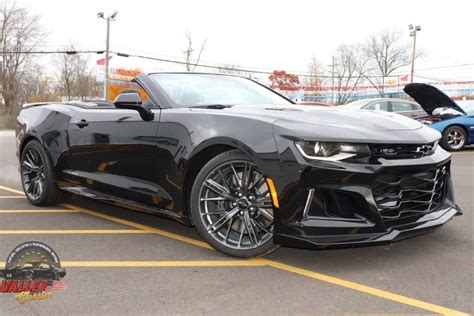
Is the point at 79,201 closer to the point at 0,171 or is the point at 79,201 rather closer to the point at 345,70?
the point at 0,171

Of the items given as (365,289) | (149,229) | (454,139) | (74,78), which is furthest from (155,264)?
(74,78)

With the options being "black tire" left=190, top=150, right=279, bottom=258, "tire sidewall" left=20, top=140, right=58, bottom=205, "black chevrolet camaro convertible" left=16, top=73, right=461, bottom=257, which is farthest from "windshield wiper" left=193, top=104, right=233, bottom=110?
"tire sidewall" left=20, top=140, right=58, bottom=205

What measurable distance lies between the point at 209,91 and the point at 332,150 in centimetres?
167

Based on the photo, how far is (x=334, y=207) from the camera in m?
3.24

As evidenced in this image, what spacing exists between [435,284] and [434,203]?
72 centimetres

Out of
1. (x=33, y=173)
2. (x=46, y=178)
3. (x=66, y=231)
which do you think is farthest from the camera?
(x=33, y=173)

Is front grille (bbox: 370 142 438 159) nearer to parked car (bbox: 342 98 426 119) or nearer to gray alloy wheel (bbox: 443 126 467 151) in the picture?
gray alloy wheel (bbox: 443 126 467 151)

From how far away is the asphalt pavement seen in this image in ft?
9.41

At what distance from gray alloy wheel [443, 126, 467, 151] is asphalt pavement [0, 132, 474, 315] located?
26.2ft

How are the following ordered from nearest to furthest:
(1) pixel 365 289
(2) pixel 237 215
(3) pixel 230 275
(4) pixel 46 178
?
(1) pixel 365 289 → (3) pixel 230 275 → (2) pixel 237 215 → (4) pixel 46 178

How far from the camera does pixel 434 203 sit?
367cm

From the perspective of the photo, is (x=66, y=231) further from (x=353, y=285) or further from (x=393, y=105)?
(x=393, y=105)

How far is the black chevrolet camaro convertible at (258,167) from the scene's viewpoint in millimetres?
3209

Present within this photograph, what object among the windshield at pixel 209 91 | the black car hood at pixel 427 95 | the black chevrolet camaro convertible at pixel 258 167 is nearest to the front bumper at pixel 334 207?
the black chevrolet camaro convertible at pixel 258 167
